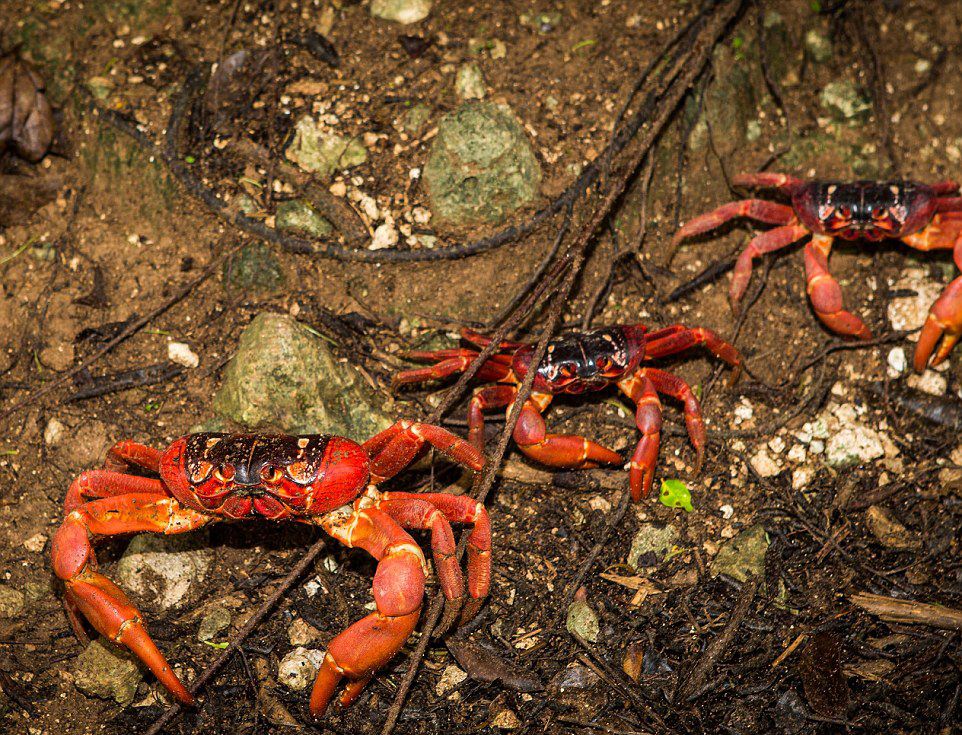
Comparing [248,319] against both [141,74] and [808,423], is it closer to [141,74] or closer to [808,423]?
[141,74]

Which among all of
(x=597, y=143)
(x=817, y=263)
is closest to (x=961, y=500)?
(x=817, y=263)

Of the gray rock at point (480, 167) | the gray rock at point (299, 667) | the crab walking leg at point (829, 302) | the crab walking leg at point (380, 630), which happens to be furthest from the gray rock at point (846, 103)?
the gray rock at point (299, 667)

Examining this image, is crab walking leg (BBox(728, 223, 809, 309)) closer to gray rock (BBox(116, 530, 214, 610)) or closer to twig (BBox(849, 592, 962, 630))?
twig (BBox(849, 592, 962, 630))

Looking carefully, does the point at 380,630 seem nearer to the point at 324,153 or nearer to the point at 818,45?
the point at 324,153

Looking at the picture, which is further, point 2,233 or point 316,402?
point 2,233

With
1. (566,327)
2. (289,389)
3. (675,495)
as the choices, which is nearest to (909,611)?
(675,495)
